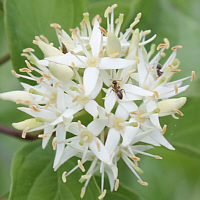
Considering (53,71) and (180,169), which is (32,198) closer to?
(53,71)

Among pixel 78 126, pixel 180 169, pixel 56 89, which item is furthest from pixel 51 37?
pixel 180 169

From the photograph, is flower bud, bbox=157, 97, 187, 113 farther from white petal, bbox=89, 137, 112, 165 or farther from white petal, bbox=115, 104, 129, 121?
white petal, bbox=89, 137, 112, 165

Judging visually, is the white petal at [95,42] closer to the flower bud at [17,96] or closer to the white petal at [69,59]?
the white petal at [69,59]

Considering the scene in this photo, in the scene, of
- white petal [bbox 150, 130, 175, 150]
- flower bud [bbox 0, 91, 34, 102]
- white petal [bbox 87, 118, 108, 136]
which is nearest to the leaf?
flower bud [bbox 0, 91, 34, 102]

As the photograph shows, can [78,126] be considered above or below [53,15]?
below

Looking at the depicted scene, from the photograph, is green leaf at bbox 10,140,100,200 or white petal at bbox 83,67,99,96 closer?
white petal at bbox 83,67,99,96

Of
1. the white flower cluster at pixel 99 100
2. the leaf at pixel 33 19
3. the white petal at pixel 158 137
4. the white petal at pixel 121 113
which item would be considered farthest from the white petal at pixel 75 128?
the leaf at pixel 33 19
